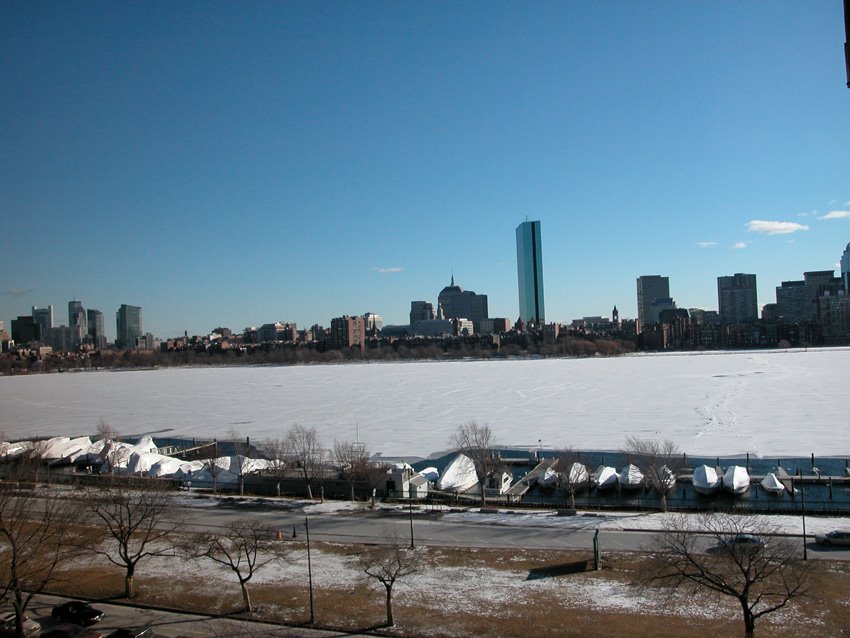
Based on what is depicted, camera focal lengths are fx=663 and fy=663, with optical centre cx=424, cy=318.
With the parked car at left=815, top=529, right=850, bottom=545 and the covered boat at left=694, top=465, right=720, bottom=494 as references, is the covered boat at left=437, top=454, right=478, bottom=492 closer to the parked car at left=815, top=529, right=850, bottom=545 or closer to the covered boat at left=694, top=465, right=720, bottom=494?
the covered boat at left=694, top=465, right=720, bottom=494

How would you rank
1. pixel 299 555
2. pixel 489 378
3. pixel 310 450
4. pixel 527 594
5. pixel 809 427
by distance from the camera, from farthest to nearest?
1. pixel 489 378
2. pixel 809 427
3. pixel 310 450
4. pixel 299 555
5. pixel 527 594

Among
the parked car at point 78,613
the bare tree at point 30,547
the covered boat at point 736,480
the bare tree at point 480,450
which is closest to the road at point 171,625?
the parked car at point 78,613

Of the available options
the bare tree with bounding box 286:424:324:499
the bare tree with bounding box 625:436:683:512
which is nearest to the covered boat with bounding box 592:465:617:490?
the bare tree with bounding box 625:436:683:512

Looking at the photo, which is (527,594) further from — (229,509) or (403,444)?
(403,444)

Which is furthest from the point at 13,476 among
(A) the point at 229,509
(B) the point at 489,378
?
(B) the point at 489,378

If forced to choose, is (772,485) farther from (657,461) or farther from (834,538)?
(834,538)

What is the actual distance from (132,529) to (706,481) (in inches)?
934

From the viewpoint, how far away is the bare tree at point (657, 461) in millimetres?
27578

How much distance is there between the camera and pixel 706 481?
29750 mm

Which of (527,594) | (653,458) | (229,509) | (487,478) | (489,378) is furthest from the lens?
(489,378)

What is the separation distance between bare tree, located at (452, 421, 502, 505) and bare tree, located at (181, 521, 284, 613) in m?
10.6

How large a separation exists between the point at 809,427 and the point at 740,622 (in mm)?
27734

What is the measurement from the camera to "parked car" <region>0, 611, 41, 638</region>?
1388 centimetres

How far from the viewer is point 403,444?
3803 centimetres
